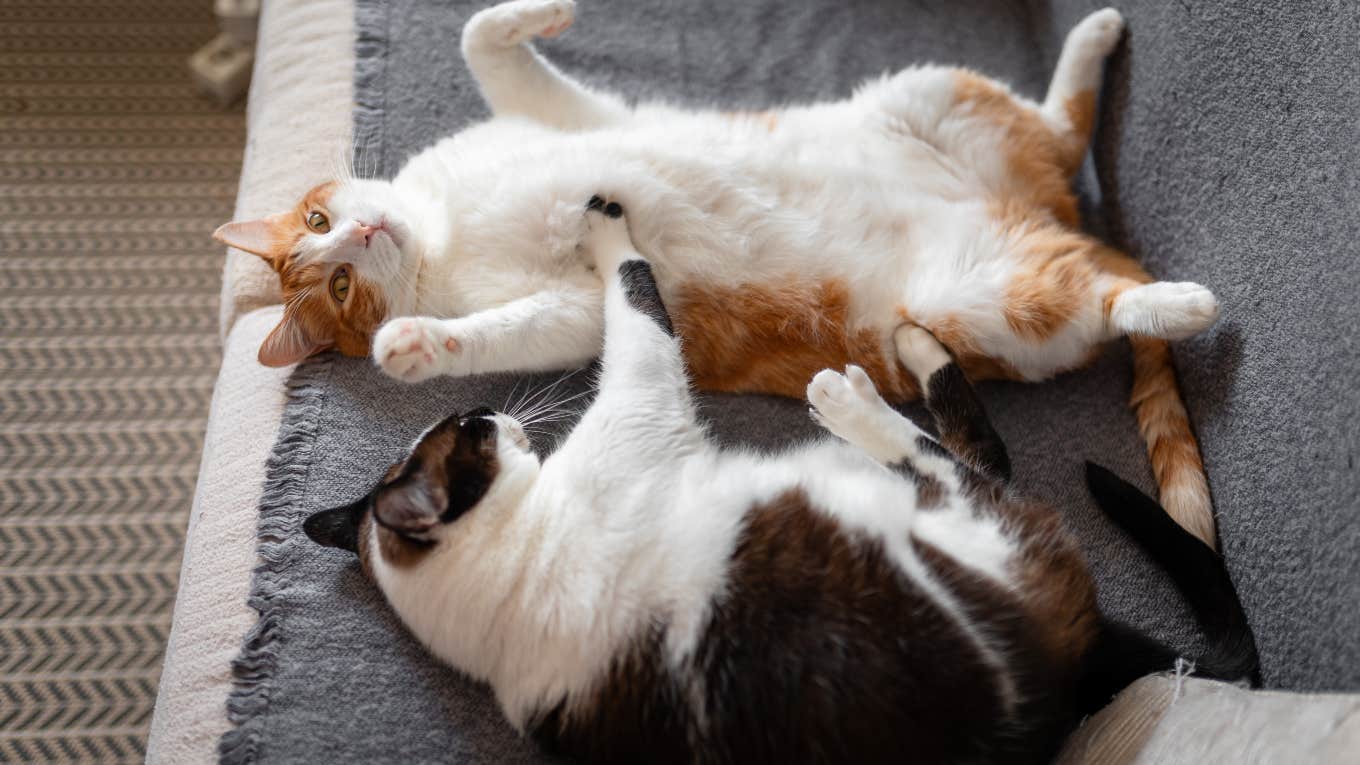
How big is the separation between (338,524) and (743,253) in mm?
935

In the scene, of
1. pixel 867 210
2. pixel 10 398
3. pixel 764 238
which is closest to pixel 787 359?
pixel 764 238

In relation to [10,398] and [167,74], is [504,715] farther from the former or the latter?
[167,74]

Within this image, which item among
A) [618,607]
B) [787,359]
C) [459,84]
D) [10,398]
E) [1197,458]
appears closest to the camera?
[618,607]

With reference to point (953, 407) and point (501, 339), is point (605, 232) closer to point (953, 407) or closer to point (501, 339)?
point (501, 339)

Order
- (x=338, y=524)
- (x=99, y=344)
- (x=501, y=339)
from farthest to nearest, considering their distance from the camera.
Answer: (x=99, y=344)
(x=501, y=339)
(x=338, y=524)

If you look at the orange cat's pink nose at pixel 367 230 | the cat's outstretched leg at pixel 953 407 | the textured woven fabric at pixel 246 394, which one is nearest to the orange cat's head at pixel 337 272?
the orange cat's pink nose at pixel 367 230

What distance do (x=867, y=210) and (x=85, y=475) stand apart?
2135 millimetres

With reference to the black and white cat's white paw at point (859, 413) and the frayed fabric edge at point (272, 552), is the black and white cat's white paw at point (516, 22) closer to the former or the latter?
the frayed fabric edge at point (272, 552)

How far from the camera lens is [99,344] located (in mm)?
2592

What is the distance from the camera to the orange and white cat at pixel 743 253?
176cm

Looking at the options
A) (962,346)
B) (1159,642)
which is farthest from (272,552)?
(1159,642)

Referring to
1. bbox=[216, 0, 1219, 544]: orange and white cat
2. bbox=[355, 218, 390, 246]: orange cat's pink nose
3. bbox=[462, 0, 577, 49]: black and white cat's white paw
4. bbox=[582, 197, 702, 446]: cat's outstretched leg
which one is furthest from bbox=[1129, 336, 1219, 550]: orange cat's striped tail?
bbox=[355, 218, 390, 246]: orange cat's pink nose

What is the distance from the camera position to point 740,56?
2398mm

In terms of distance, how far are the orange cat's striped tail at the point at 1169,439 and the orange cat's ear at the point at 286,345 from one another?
5.55ft
